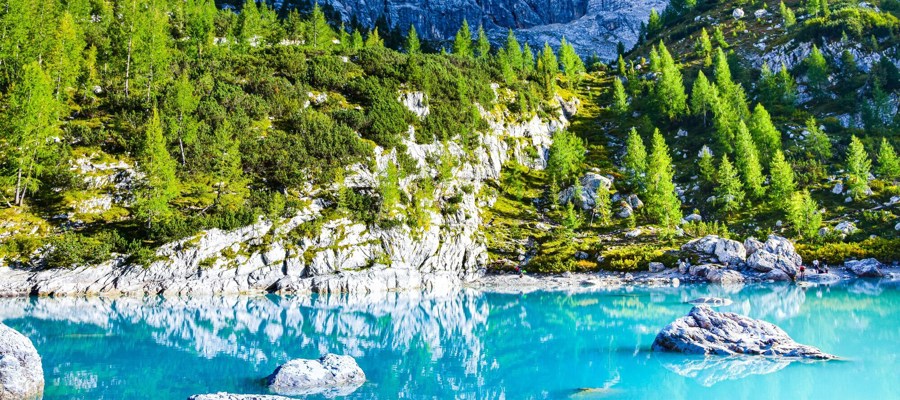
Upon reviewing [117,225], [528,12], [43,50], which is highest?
[528,12]

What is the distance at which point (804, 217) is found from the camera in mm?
60781

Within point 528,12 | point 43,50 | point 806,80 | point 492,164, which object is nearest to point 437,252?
point 492,164

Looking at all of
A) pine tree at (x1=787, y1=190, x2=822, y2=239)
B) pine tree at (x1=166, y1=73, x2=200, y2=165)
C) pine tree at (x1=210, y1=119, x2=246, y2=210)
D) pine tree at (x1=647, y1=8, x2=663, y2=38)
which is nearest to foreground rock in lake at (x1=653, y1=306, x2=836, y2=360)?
pine tree at (x1=787, y1=190, x2=822, y2=239)

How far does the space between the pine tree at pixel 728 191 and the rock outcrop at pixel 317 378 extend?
65.9m

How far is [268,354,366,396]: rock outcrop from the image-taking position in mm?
16562

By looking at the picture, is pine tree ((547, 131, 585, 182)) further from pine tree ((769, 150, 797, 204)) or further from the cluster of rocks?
the cluster of rocks

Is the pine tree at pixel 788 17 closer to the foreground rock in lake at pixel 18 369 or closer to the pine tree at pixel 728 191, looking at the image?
the pine tree at pixel 728 191

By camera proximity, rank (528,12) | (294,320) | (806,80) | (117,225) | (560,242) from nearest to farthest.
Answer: (294,320) < (117,225) < (560,242) < (806,80) < (528,12)

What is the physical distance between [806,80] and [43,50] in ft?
407

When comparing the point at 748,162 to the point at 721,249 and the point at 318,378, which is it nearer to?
the point at 721,249

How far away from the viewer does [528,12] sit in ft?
637

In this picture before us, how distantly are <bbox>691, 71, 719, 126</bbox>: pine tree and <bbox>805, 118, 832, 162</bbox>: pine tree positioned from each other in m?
16.4

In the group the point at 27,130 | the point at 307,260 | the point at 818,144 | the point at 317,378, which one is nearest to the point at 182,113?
the point at 27,130

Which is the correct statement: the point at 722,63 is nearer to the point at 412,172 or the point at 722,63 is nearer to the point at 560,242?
the point at 560,242
